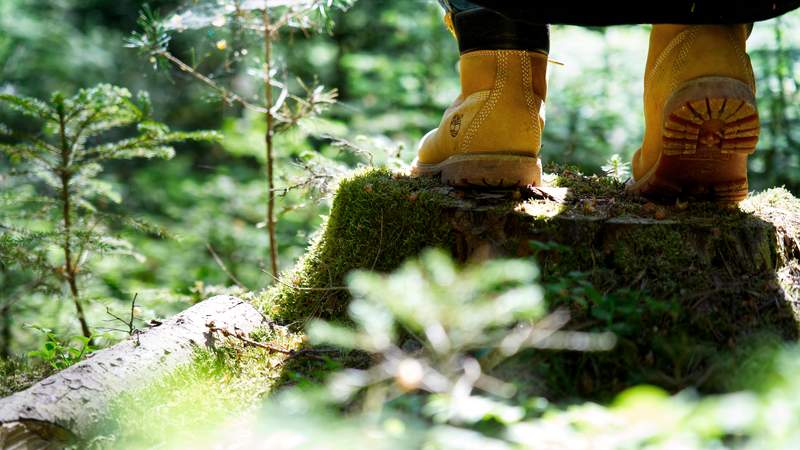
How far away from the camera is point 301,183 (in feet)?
9.21

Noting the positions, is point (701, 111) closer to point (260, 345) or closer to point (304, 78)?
point (260, 345)

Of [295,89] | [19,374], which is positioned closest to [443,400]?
[19,374]

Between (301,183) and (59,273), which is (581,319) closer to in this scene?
(301,183)

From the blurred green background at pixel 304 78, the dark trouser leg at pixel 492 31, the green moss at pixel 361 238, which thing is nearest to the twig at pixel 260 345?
the green moss at pixel 361 238

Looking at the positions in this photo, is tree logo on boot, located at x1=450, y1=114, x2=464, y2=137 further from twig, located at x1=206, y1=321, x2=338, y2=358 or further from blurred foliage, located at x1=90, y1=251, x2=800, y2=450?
twig, located at x1=206, y1=321, x2=338, y2=358

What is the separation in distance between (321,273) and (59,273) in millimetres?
1312

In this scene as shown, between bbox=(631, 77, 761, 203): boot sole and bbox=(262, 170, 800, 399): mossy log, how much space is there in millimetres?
68

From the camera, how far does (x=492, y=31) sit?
2344 mm

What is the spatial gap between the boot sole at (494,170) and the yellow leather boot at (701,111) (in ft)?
1.26

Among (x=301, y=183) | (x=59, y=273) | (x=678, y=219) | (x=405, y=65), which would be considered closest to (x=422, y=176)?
(x=301, y=183)

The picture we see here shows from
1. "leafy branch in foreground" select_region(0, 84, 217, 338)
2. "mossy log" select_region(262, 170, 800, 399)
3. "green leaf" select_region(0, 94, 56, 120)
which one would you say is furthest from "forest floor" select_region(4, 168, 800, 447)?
"green leaf" select_region(0, 94, 56, 120)

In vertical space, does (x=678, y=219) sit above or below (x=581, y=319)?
above

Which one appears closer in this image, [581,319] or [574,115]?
[581,319]

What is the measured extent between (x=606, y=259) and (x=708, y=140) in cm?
45
